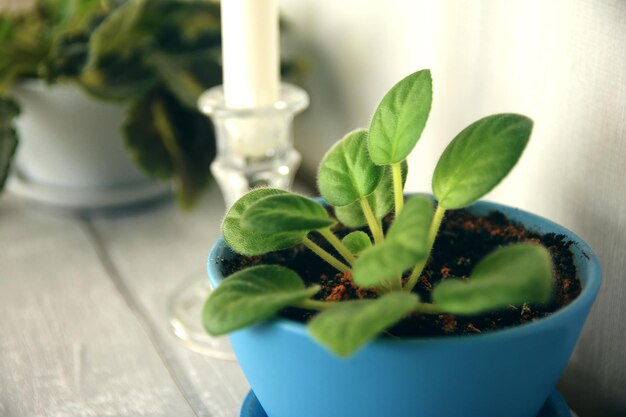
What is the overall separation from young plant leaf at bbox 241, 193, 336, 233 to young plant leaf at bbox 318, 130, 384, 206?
2 centimetres

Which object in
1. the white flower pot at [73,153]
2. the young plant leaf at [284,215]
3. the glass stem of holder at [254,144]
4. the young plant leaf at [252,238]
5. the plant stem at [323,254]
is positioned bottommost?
the white flower pot at [73,153]

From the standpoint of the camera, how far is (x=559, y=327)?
0.25 meters

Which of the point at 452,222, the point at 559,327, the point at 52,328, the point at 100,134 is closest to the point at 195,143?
the point at 100,134

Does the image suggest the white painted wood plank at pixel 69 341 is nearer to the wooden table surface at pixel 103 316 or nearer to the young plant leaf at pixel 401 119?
the wooden table surface at pixel 103 316

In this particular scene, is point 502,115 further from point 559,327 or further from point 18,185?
point 18,185

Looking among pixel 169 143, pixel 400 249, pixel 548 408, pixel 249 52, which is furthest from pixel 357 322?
pixel 169 143

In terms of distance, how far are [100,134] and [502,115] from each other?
44cm

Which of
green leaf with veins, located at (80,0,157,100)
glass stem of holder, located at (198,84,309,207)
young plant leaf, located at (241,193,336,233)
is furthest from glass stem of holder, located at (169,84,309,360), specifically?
young plant leaf, located at (241,193,336,233)

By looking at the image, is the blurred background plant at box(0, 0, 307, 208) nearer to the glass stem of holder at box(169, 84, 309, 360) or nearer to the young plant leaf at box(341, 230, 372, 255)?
the glass stem of holder at box(169, 84, 309, 360)

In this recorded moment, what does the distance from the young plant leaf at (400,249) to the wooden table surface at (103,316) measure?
18cm

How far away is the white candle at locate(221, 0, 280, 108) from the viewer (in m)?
0.46

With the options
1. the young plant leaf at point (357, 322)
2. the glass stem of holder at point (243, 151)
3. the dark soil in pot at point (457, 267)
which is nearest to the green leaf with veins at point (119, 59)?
the glass stem of holder at point (243, 151)

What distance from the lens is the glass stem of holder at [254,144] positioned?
49 cm

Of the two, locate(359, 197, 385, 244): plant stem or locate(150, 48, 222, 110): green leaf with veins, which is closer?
locate(359, 197, 385, 244): plant stem
